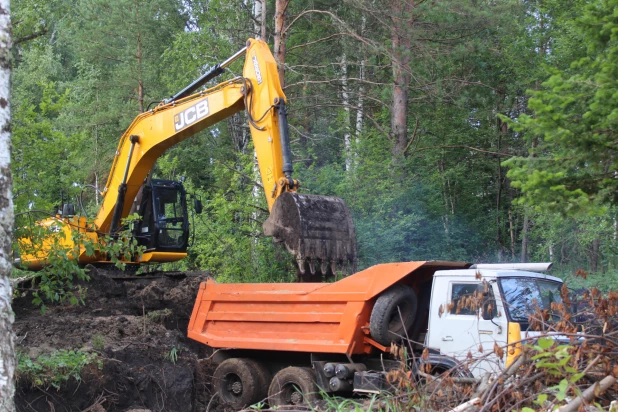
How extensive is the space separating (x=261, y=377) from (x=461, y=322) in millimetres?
3038

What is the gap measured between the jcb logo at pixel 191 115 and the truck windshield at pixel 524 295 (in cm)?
560

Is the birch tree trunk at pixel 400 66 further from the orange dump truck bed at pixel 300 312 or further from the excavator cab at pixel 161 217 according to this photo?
the orange dump truck bed at pixel 300 312

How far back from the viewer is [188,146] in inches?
966

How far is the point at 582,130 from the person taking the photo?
17.3ft

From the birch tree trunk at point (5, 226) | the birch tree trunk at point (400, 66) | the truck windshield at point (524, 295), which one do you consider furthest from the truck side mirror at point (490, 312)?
the birch tree trunk at point (400, 66)

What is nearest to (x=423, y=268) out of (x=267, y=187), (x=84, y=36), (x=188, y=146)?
(x=267, y=187)

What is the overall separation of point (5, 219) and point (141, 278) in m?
7.84

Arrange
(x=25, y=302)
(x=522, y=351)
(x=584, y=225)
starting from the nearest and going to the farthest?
(x=522, y=351) < (x=25, y=302) < (x=584, y=225)

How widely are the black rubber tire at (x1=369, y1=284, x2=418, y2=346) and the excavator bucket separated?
974mm

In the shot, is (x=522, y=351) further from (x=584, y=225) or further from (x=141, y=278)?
(x=584, y=225)

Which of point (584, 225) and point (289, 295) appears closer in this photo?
point (289, 295)

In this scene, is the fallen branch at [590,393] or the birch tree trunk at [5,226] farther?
the birch tree trunk at [5,226]

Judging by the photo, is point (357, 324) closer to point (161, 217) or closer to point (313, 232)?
point (313, 232)

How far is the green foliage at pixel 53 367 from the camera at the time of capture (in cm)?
816
